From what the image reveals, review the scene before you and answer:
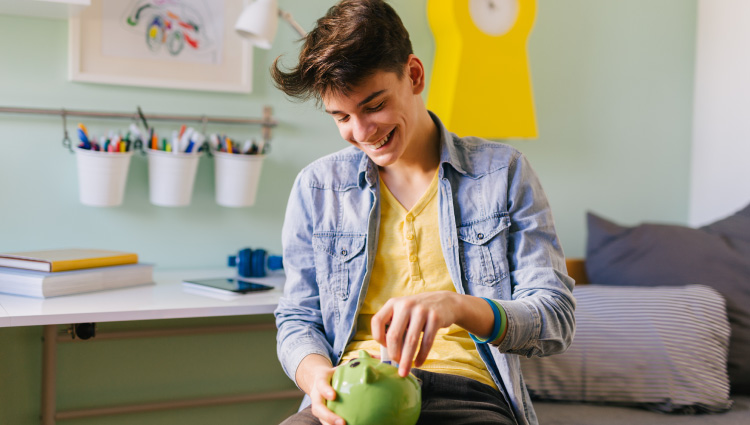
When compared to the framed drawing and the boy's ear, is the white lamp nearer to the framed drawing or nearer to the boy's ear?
the framed drawing

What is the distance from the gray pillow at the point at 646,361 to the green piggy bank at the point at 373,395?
769 millimetres

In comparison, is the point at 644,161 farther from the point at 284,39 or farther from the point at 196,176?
the point at 196,176

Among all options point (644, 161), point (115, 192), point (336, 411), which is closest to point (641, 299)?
point (644, 161)

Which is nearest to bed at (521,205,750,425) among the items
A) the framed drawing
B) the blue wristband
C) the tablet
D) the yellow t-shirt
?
the yellow t-shirt

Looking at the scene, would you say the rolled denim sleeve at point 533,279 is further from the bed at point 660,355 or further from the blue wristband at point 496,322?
the bed at point 660,355

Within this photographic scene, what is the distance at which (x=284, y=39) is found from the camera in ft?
6.30

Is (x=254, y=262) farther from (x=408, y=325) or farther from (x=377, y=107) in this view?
(x=408, y=325)

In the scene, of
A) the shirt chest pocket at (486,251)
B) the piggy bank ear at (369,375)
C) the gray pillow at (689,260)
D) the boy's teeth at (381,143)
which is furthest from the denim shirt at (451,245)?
the gray pillow at (689,260)

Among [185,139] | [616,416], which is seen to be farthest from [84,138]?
[616,416]

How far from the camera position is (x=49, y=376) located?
1.59 meters

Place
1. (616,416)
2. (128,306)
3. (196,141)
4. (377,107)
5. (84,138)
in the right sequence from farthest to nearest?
(196,141), (84,138), (616,416), (128,306), (377,107)

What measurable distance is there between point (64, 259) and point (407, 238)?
0.76 m

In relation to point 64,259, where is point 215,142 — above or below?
above

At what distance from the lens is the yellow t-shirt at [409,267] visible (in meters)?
Answer: 1.24
